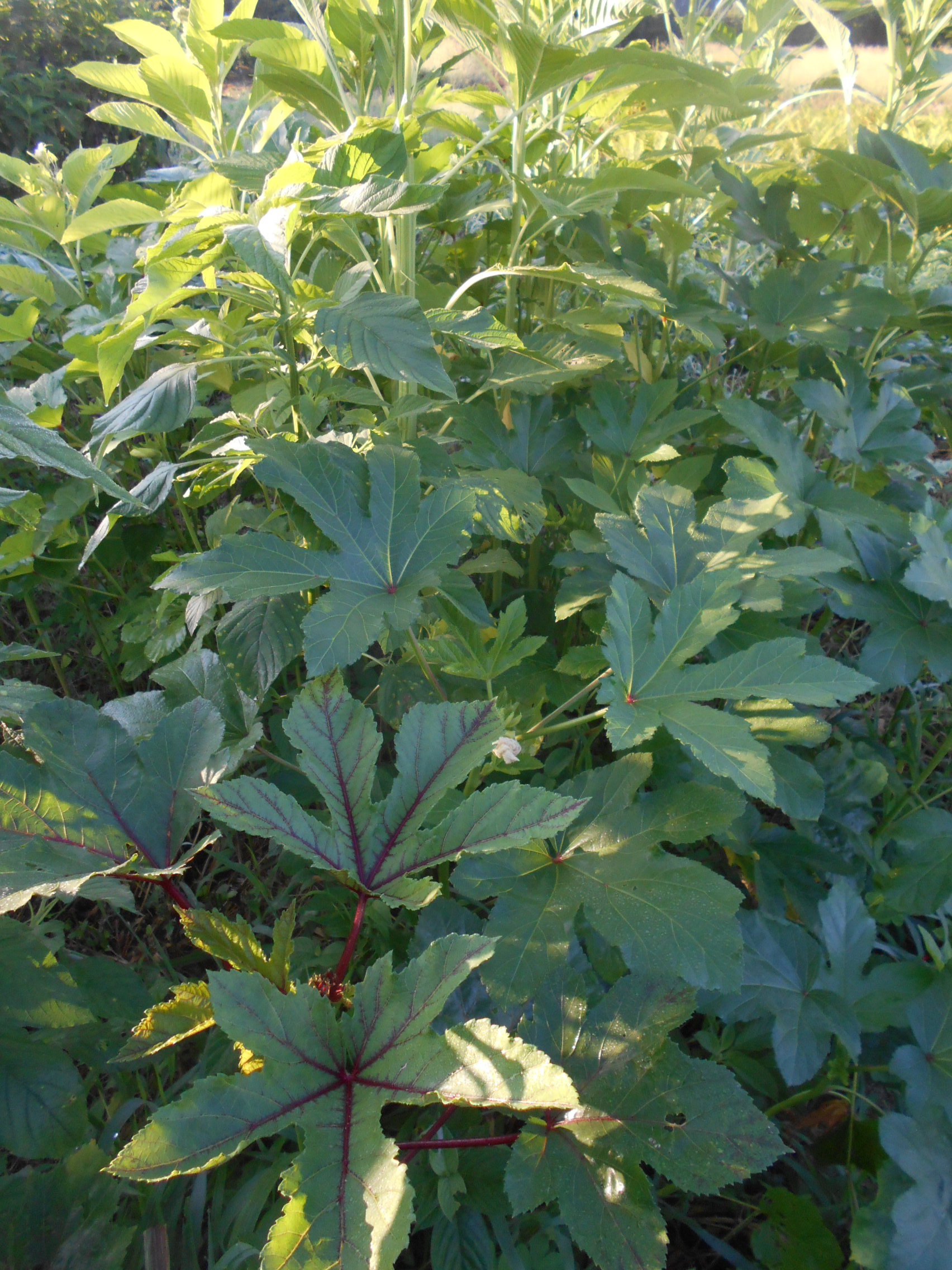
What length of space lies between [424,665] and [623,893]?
0.42 metres

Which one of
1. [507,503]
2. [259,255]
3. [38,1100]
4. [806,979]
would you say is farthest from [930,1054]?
[259,255]

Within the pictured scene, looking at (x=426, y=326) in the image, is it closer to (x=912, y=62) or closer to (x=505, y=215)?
(x=505, y=215)

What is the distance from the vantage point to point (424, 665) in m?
1.12

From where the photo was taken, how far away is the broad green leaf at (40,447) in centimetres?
63

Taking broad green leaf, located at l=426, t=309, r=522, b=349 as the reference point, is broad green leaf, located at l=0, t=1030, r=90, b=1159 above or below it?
below

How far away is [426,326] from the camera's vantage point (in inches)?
38.6

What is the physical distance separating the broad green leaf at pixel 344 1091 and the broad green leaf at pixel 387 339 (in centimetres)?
65

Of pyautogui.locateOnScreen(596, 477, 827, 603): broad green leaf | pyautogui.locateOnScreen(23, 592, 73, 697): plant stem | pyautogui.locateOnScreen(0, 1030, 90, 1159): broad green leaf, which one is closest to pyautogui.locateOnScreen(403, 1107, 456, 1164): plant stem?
pyautogui.locateOnScreen(0, 1030, 90, 1159): broad green leaf

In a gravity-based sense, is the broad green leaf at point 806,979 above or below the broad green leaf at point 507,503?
below

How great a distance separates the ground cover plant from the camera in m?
0.73

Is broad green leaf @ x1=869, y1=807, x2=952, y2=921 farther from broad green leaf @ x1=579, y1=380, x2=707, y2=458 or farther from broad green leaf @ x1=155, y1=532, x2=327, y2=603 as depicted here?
broad green leaf @ x1=155, y1=532, x2=327, y2=603

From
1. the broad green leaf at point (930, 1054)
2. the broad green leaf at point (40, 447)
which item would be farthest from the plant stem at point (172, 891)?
the broad green leaf at point (930, 1054)

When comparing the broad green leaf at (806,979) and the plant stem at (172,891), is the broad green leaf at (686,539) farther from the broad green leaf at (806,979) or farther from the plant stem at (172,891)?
the plant stem at (172,891)

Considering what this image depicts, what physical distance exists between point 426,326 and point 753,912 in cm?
91
